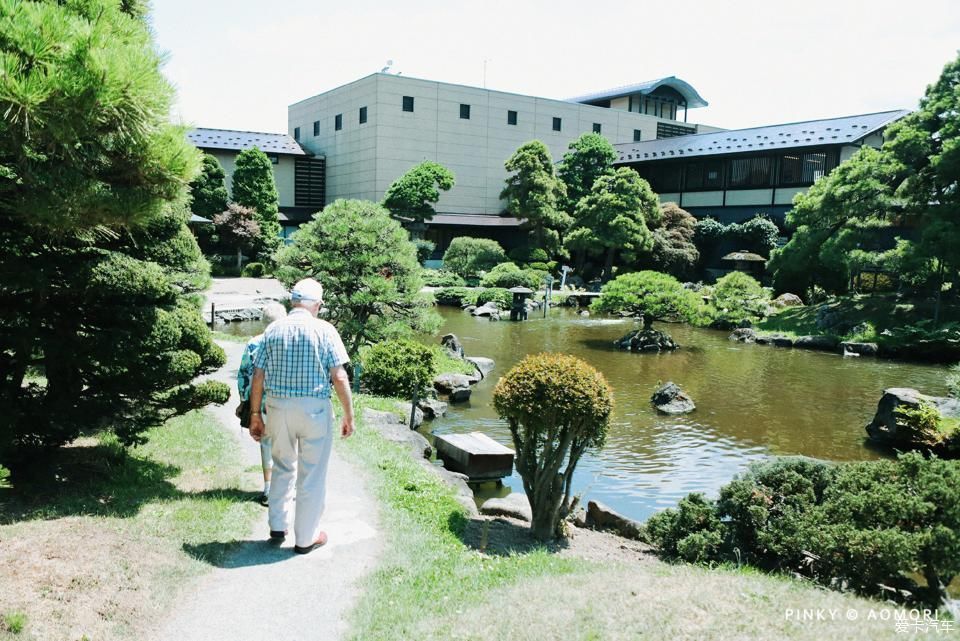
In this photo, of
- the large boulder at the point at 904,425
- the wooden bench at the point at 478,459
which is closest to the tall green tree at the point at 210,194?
the wooden bench at the point at 478,459

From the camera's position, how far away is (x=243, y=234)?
111 ft

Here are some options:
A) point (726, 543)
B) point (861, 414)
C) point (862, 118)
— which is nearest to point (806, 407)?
point (861, 414)

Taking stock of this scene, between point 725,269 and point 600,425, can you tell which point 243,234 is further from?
point 600,425

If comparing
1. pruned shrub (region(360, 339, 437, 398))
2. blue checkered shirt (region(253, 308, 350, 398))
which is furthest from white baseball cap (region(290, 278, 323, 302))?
pruned shrub (region(360, 339, 437, 398))

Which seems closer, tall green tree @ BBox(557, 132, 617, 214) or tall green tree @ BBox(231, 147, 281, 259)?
tall green tree @ BBox(231, 147, 281, 259)

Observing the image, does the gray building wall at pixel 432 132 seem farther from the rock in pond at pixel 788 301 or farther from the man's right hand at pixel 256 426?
the man's right hand at pixel 256 426

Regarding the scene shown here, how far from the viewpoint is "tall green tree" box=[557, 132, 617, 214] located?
1576 inches

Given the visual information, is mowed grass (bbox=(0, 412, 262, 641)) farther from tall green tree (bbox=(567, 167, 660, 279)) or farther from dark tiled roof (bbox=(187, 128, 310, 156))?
dark tiled roof (bbox=(187, 128, 310, 156))

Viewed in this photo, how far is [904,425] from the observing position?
11273mm

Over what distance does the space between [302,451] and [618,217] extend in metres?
30.3

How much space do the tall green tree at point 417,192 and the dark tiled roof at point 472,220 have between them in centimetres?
312

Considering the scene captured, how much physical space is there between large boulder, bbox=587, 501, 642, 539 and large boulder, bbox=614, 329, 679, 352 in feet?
42.9

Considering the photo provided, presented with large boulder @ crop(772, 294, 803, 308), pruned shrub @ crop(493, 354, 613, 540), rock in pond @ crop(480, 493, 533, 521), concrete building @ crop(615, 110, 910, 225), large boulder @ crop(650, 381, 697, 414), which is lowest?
rock in pond @ crop(480, 493, 533, 521)

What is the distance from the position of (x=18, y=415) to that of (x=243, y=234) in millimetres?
30268
